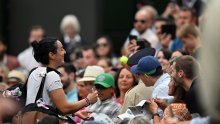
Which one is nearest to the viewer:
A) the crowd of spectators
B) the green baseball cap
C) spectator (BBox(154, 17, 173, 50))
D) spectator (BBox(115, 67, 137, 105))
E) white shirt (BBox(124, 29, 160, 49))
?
the crowd of spectators

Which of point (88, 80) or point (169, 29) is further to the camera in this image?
point (169, 29)

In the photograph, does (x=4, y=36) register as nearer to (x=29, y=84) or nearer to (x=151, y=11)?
(x=151, y=11)

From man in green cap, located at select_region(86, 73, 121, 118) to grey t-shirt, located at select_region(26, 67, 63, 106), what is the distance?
36.7 inches

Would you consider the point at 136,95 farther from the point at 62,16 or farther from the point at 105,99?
the point at 62,16

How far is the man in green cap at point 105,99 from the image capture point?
9180 millimetres

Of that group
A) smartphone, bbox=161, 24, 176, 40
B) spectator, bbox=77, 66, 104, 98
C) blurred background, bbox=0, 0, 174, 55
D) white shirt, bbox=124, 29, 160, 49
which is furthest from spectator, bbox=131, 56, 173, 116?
blurred background, bbox=0, 0, 174, 55

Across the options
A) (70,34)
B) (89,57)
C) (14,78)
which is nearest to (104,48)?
(70,34)

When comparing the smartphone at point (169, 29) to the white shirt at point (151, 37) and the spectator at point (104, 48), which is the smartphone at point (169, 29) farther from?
the spectator at point (104, 48)

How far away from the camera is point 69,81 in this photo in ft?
37.9

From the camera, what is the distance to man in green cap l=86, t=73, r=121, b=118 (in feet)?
30.1

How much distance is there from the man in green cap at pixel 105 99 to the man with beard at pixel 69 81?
1.72 meters

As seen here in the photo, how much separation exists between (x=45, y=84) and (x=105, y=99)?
3.81 ft

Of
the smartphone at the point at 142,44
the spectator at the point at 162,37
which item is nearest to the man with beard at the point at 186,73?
the smartphone at the point at 142,44

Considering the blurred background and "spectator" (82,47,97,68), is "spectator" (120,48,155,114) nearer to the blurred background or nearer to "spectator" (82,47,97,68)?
"spectator" (82,47,97,68)
